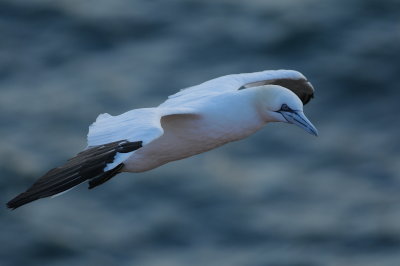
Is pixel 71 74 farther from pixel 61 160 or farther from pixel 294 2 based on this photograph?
pixel 294 2

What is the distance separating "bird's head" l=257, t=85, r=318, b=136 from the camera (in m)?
14.4

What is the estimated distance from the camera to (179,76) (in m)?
25.0

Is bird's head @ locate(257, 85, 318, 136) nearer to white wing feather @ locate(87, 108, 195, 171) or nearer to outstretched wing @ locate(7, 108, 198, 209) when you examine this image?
white wing feather @ locate(87, 108, 195, 171)

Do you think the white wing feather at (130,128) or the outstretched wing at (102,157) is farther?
the white wing feather at (130,128)

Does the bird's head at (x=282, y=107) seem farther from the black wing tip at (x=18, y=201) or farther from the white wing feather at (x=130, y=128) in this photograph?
the black wing tip at (x=18, y=201)

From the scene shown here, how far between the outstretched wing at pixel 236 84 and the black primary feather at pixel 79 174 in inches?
64.3

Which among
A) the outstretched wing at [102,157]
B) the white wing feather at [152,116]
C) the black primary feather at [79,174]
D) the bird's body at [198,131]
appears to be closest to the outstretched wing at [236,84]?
the white wing feather at [152,116]

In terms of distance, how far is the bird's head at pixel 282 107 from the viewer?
14.4 m

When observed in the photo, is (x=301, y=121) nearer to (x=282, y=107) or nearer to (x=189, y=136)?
(x=282, y=107)

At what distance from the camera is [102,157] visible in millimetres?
13367

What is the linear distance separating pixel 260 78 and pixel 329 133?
884 cm

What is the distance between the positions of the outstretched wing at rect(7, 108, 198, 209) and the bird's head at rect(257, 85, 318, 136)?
96cm

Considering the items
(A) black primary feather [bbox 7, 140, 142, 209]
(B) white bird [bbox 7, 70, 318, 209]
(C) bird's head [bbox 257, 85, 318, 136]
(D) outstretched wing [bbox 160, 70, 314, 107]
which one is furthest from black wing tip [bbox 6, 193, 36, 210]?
(C) bird's head [bbox 257, 85, 318, 136]

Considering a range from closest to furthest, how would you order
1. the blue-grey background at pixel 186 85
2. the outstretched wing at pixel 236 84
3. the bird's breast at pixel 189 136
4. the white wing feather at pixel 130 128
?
the white wing feather at pixel 130 128 → the bird's breast at pixel 189 136 → the outstretched wing at pixel 236 84 → the blue-grey background at pixel 186 85
